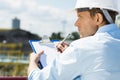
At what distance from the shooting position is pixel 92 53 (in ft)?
8.25

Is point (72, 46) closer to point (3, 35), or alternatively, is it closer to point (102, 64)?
point (102, 64)

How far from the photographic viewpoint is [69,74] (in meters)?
2.49

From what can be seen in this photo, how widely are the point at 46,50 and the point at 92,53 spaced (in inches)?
20.1

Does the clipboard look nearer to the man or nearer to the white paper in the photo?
the white paper

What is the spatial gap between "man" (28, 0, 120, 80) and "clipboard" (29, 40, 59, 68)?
19 cm

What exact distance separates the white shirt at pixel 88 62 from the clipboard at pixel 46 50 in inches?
12.1

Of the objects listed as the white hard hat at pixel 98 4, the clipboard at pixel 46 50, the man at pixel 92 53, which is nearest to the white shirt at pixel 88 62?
the man at pixel 92 53

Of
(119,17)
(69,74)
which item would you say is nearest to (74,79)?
(69,74)

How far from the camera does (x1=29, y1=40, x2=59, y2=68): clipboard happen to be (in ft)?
9.48

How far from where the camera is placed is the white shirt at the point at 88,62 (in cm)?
249

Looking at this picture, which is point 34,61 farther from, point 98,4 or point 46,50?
point 98,4

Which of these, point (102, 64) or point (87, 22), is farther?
point (87, 22)

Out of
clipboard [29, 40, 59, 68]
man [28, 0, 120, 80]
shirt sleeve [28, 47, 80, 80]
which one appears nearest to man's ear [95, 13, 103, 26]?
man [28, 0, 120, 80]

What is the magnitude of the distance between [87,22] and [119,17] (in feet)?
1.04
